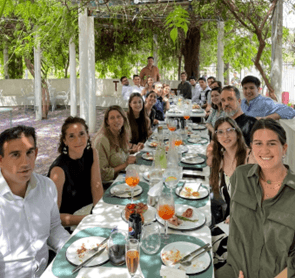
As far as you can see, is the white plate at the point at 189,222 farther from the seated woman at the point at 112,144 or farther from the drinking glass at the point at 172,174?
the seated woman at the point at 112,144

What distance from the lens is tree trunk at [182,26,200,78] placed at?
38.5 ft

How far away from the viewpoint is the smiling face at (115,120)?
334cm

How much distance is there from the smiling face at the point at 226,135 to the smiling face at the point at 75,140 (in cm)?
116

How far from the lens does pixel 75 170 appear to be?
254 centimetres

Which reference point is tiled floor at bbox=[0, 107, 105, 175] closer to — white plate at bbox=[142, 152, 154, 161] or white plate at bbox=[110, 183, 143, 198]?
white plate at bbox=[142, 152, 154, 161]

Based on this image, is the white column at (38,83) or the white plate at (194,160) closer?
the white plate at (194,160)

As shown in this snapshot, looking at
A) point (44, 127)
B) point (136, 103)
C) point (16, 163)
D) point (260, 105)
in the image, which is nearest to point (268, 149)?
point (16, 163)

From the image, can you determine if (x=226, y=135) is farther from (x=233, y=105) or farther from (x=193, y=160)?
(x=233, y=105)

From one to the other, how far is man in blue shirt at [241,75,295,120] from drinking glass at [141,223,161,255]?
313 centimetres

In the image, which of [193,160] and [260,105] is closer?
[193,160]

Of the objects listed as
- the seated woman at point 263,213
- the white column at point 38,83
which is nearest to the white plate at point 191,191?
the seated woman at point 263,213

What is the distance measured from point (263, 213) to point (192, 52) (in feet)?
35.8

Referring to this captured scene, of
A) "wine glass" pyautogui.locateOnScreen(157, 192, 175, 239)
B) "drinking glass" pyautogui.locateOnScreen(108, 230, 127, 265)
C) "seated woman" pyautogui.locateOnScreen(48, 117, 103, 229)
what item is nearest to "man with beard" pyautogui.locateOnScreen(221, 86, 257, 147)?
"seated woman" pyautogui.locateOnScreen(48, 117, 103, 229)

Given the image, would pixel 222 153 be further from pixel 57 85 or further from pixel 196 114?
pixel 57 85
